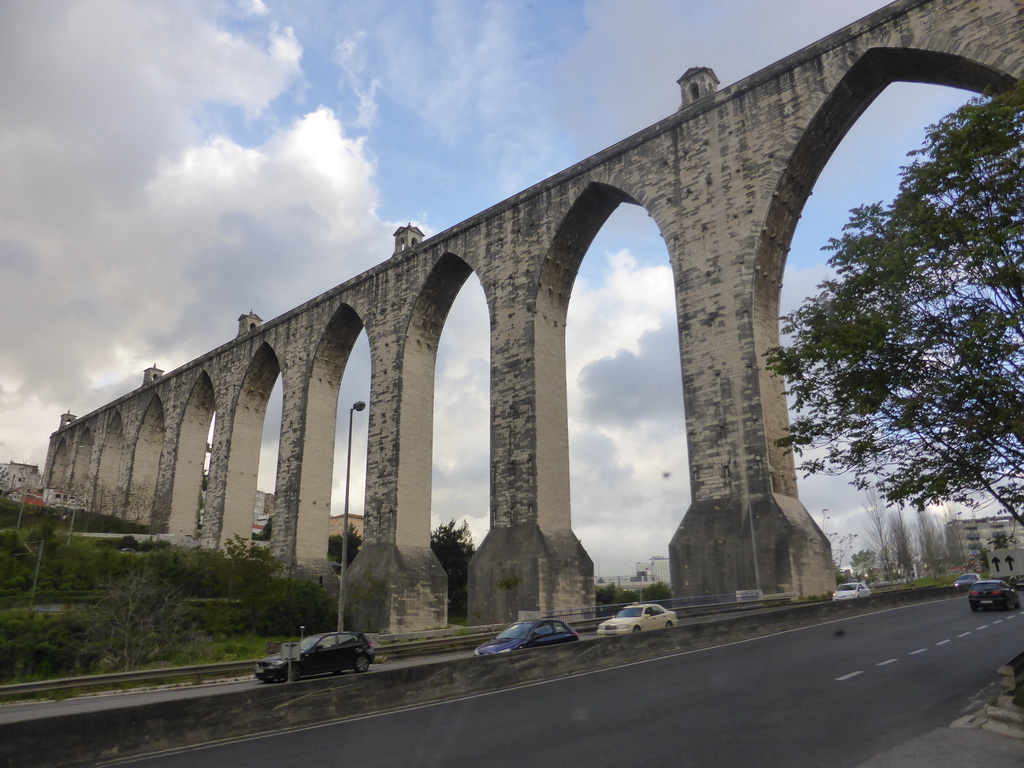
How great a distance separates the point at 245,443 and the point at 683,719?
4021 cm

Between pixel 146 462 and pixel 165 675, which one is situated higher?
pixel 146 462

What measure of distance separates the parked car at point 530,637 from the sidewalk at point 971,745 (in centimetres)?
850

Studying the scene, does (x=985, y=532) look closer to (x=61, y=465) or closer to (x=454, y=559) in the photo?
(x=454, y=559)

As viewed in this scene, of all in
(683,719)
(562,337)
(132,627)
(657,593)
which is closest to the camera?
(683,719)

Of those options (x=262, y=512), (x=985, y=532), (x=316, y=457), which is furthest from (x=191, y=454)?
(x=985, y=532)

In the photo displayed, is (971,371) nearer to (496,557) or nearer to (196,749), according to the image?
(196,749)

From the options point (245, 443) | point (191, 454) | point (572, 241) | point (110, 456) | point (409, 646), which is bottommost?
point (409, 646)

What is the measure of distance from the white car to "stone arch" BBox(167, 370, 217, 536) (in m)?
37.3

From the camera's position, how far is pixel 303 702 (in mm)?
9391

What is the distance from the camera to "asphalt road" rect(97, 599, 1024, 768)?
270 inches

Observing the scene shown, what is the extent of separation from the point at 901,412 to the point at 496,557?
18.1 metres

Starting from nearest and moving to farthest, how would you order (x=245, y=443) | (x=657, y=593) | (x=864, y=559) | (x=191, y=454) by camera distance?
(x=245, y=443) → (x=191, y=454) → (x=657, y=593) → (x=864, y=559)

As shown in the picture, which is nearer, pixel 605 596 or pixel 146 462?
pixel 605 596

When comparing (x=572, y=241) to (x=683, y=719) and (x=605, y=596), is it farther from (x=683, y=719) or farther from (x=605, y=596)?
(x=605, y=596)
